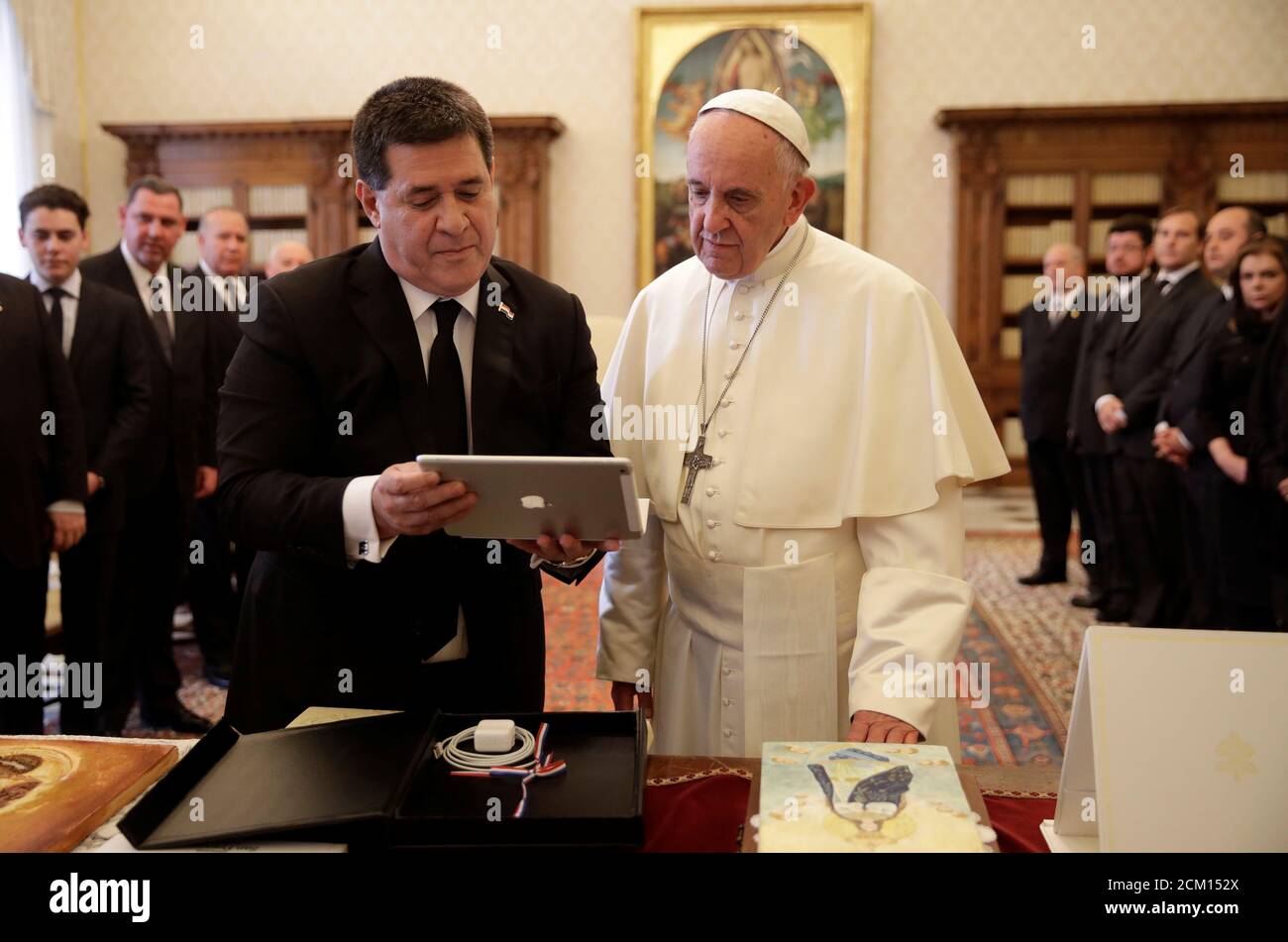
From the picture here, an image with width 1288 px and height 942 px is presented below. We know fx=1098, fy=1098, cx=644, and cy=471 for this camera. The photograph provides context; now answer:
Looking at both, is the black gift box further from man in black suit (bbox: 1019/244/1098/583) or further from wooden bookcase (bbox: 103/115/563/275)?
wooden bookcase (bbox: 103/115/563/275)

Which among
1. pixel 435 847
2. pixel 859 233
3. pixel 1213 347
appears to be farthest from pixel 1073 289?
pixel 435 847

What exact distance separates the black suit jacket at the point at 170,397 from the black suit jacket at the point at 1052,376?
16.1 feet

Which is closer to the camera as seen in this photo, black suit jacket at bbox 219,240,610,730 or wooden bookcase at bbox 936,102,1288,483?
black suit jacket at bbox 219,240,610,730

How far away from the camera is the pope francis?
2070 mm

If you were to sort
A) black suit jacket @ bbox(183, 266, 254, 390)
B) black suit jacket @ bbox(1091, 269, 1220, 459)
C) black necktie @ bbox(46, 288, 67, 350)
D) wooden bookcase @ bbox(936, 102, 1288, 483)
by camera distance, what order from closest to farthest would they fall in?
black necktie @ bbox(46, 288, 67, 350), black suit jacket @ bbox(183, 266, 254, 390), black suit jacket @ bbox(1091, 269, 1220, 459), wooden bookcase @ bbox(936, 102, 1288, 483)

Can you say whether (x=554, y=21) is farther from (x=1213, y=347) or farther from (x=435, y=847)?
(x=435, y=847)

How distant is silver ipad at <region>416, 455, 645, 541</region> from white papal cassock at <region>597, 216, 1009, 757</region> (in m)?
0.52

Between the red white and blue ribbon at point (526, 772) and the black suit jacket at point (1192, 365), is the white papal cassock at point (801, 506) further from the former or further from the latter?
the black suit jacket at point (1192, 365)

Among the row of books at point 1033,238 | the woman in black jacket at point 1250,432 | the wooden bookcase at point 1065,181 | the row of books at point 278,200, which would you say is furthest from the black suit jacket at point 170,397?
the row of books at point 1033,238

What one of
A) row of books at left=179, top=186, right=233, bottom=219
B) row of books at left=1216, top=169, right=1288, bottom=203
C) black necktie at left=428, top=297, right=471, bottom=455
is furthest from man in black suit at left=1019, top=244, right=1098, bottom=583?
row of books at left=179, top=186, right=233, bottom=219

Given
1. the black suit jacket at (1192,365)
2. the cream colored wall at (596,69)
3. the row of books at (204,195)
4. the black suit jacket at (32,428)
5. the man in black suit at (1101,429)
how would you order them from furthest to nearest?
1. the row of books at (204,195)
2. the cream colored wall at (596,69)
3. the man in black suit at (1101,429)
4. the black suit jacket at (1192,365)
5. the black suit jacket at (32,428)

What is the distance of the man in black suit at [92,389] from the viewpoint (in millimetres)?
4059

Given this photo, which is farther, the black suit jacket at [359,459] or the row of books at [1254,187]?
the row of books at [1254,187]
